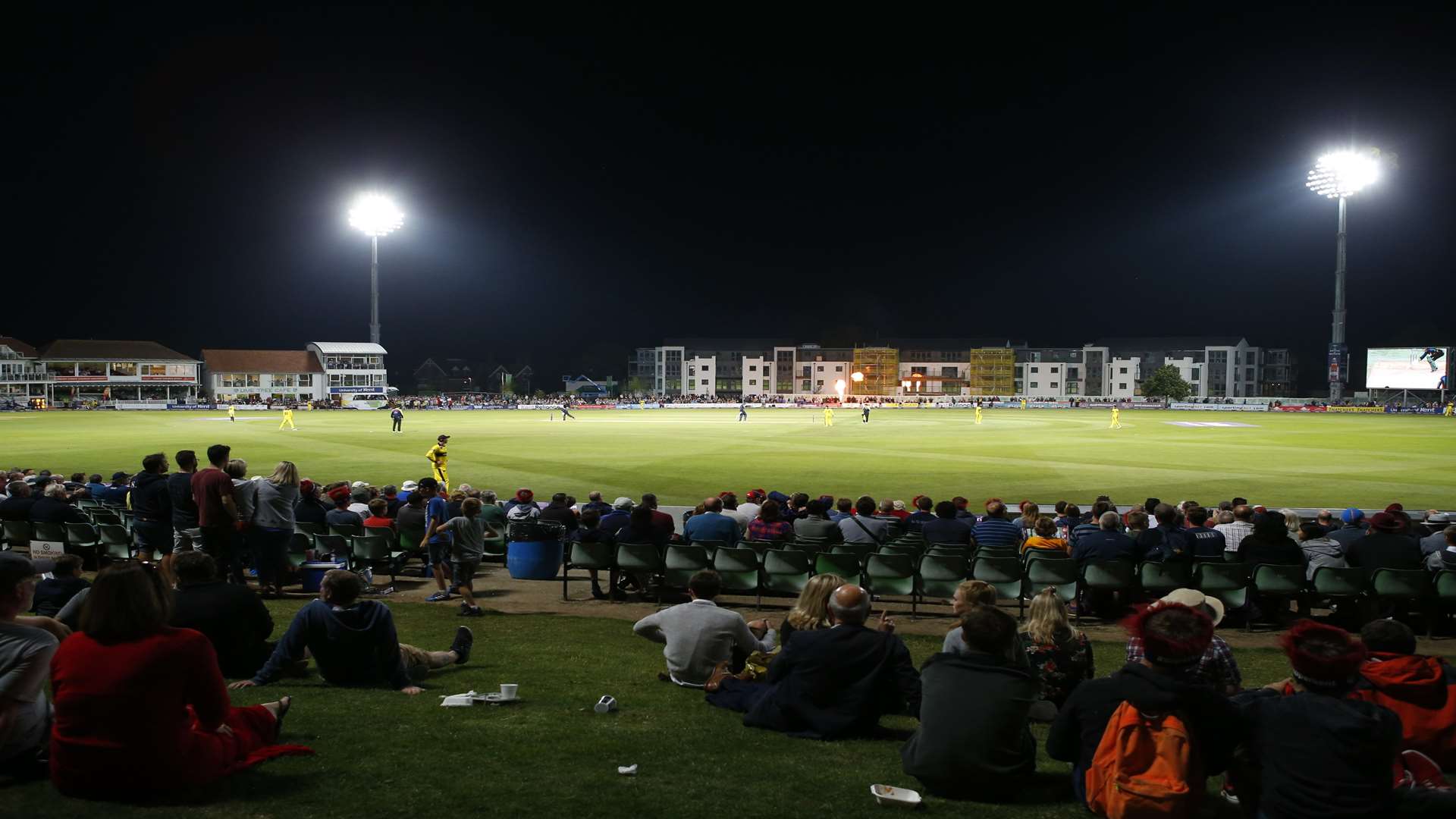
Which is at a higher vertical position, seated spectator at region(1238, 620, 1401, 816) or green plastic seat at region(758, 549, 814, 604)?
seated spectator at region(1238, 620, 1401, 816)

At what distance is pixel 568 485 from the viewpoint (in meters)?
24.8

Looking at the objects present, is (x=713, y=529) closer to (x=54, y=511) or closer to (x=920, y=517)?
(x=920, y=517)

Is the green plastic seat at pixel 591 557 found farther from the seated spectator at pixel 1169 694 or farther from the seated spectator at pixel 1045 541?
the seated spectator at pixel 1169 694

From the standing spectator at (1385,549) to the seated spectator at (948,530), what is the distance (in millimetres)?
4233

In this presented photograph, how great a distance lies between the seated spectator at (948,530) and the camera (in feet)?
39.2

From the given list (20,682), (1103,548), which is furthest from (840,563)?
(20,682)

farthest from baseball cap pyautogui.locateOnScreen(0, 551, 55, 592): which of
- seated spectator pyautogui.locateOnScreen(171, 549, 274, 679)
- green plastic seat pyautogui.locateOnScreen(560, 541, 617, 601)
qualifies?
green plastic seat pyautogui.locateOnScreen(560, 541, 617, 601)

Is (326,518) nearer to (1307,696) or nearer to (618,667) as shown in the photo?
(618,667)

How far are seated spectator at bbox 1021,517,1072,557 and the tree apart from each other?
132053mm

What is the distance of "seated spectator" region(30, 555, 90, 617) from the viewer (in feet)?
23.7

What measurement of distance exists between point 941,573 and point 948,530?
5.60 feet

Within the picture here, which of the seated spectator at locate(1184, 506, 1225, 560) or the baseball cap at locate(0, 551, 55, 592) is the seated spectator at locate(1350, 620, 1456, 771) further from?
the baseball cap at locate(0, 551, 55, 592)

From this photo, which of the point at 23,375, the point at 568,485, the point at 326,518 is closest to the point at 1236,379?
the point at 568,485

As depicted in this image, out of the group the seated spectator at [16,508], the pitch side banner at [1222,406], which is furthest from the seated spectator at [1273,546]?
the pitch side banner at [1222,406]
